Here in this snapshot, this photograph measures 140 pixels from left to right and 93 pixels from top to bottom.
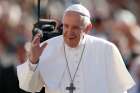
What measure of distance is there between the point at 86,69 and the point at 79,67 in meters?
0.07

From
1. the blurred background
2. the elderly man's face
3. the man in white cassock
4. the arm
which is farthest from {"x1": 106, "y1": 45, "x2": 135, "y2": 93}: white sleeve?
the blurred background

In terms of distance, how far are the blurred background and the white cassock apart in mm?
898

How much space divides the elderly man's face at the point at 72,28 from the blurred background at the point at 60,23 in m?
1.16

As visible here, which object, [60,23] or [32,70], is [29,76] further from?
[60,23]

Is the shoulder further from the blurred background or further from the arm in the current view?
the blurred background

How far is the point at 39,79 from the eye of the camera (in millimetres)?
4168

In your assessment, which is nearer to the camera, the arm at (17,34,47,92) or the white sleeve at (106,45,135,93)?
the arm at (17,34,47,92)

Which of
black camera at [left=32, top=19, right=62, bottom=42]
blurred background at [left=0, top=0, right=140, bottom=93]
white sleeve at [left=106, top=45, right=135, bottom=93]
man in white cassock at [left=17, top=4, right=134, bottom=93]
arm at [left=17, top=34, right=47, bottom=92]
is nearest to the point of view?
arm at [left=17, top=34, right=47, bottom=92]

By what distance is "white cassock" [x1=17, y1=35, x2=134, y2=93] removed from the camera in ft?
13.7

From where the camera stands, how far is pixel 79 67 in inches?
167

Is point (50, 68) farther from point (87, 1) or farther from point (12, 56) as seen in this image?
point (87, 1)

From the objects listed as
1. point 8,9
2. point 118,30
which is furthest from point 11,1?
point 118,30

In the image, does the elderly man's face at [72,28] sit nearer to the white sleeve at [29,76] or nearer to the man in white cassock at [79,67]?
the man in white cassock at [79,67]

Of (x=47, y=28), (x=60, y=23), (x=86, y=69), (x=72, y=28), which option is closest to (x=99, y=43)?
(x=86, y=69)
